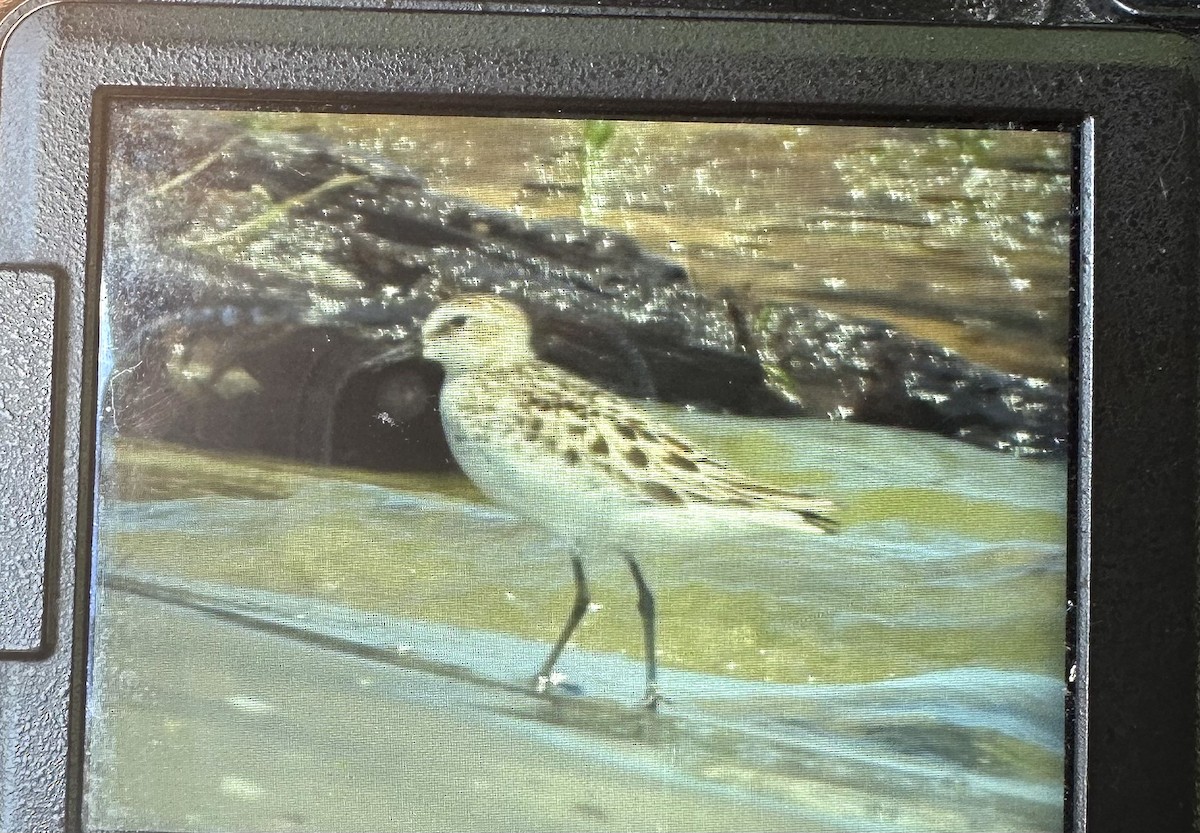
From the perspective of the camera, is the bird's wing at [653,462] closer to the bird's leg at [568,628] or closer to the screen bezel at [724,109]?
the bird's leg at [568,628]

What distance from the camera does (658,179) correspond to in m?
0.66

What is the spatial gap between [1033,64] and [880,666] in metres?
0.46

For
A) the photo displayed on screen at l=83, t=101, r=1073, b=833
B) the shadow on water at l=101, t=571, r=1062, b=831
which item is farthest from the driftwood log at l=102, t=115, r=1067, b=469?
the shadow on water at l=101, t=571, r=1062, b=831

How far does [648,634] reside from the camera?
0.65 m

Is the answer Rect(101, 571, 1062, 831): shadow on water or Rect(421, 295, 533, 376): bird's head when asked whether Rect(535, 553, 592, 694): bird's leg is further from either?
Rect(421, 295, 533, 376): bird's head

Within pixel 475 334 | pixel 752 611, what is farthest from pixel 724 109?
pixel 752 611

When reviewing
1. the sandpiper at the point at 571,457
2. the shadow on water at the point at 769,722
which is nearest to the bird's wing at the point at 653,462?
the sandpiper at the point at 571,457

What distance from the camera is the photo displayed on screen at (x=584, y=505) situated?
0.65 meters

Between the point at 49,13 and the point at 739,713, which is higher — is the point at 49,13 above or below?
Answer: above

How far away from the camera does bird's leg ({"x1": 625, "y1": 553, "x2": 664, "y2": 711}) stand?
2.14ft

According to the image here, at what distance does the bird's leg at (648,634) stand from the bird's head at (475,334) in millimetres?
178

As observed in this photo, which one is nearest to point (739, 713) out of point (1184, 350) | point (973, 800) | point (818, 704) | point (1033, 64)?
point (818, 704)

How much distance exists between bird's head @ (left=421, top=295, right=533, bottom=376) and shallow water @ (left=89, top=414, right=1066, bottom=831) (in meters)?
0.09

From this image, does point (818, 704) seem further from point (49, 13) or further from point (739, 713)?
point (49, 13)
